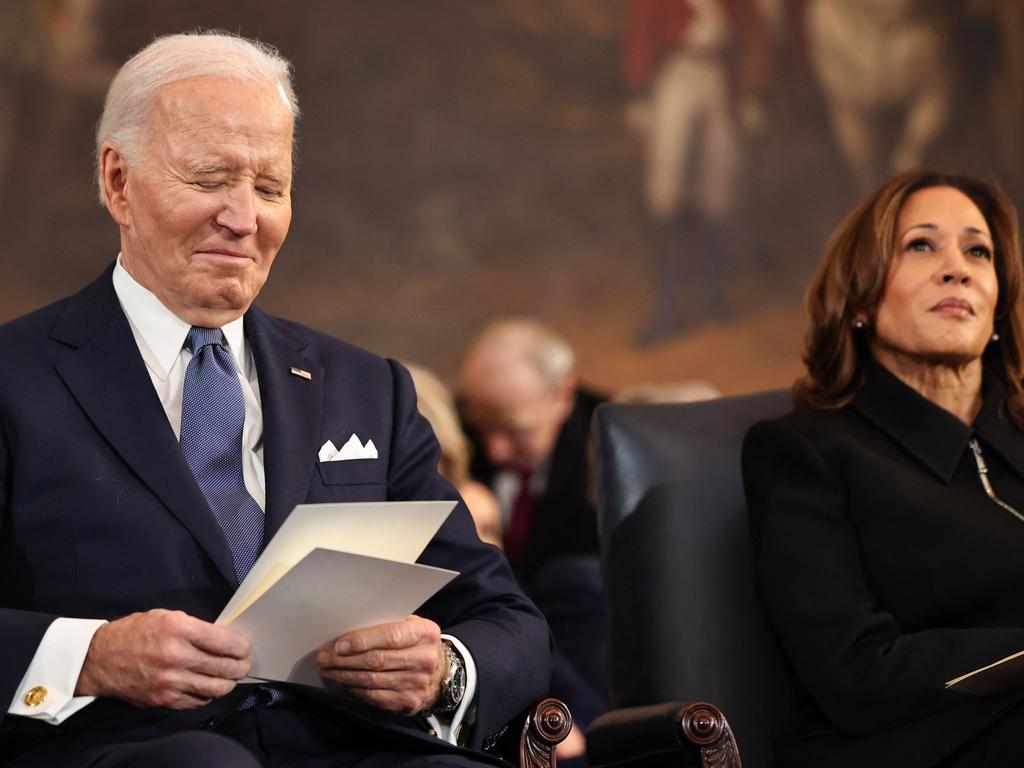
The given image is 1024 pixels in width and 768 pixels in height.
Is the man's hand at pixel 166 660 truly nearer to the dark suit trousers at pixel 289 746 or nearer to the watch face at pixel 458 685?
the dark suit trousers at pixel 289 746

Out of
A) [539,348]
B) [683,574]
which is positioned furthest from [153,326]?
[539,348]

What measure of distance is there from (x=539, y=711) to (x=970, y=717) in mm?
733

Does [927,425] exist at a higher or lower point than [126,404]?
lower

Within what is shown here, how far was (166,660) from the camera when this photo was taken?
171 centimetres

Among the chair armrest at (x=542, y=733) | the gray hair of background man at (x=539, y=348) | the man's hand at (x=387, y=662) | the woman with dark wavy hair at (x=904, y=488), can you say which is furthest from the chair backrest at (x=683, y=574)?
the gray hair of background man at (x=539, y=348)

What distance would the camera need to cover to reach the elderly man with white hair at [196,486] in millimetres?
1804

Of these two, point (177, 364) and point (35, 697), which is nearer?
point (35, 697)

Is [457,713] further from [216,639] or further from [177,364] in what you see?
[177,364]

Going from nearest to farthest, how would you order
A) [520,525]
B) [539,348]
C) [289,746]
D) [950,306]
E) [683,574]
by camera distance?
[289,746], [683,574], [950,306], [520,525], [539,348]

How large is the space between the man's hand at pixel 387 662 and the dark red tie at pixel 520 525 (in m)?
3.66

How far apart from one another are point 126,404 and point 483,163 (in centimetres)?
652

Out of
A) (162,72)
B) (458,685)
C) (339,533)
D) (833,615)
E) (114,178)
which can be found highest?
(162,72)

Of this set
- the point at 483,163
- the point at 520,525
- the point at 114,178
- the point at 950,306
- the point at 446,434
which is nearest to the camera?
the point at 114,178

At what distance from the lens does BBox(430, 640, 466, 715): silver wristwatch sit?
2.03 m
